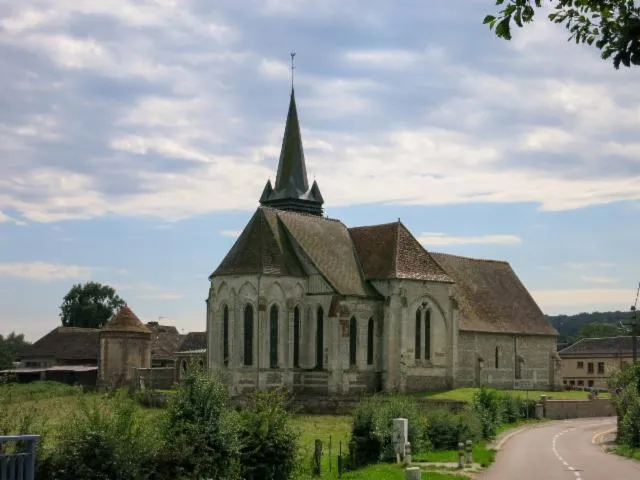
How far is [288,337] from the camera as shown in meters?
54.8

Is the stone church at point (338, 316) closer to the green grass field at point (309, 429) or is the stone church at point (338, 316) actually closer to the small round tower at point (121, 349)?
the green grass field at point (309, 429)

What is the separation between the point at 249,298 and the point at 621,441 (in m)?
24.1

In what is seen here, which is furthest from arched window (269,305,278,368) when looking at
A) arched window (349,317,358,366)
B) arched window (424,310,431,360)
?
arched window (424,310,431,360)

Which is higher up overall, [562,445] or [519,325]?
[519,325]

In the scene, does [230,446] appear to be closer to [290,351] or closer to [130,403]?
[130,403]

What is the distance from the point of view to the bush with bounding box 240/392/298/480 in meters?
24.4

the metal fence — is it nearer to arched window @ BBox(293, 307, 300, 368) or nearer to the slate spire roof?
arched window @ BBox(293, 307, 300, 368)

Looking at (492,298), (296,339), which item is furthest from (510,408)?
(492,298)

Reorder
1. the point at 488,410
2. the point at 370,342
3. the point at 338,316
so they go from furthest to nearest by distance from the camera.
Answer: the point at 370,342, the point at 338,316, the point at 488,410

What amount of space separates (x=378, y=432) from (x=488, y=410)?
40.7ft

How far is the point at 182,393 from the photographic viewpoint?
76.1 feet

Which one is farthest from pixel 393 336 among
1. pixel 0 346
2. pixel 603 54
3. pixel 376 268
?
pixel 0 346

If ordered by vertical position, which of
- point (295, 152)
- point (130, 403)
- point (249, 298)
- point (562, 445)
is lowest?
point (562, 445)

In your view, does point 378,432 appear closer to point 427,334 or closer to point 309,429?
point 309,429
